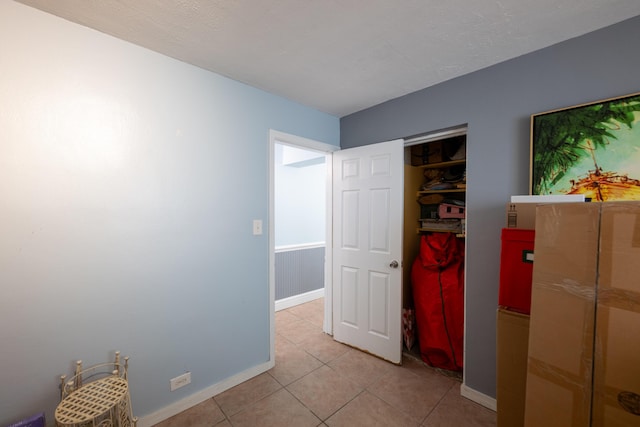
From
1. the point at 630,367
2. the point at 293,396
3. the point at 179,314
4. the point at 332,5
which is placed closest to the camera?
the point at 630,367

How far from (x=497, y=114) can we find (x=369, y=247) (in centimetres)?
142

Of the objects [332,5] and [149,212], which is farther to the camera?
[149,212]

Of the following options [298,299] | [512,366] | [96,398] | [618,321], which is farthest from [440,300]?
[96,398]

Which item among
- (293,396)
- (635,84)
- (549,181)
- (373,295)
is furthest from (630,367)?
(293,396)

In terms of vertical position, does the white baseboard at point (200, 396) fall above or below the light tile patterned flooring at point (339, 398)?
above

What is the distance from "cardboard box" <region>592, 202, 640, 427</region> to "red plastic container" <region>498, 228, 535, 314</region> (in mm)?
398

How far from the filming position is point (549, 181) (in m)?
1.42

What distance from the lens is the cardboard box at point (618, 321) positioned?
A: 75 centimetres

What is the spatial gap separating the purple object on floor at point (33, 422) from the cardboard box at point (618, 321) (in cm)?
231

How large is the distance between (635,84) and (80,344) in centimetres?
324

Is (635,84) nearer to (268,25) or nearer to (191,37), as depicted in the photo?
(268,25)

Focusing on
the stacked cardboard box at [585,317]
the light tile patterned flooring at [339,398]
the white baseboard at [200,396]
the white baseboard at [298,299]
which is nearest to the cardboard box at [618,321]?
the stacked cardboard box at [585,317]

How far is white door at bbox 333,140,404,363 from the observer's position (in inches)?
84.4

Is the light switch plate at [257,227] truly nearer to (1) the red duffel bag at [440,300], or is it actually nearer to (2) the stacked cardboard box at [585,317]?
(1) the red duffel bag at [440,300]
